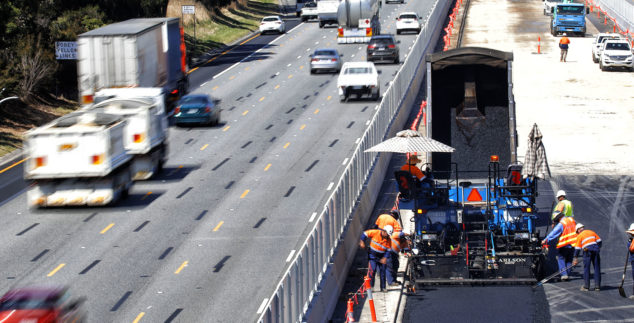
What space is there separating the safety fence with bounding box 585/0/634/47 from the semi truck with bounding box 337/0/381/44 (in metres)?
17.9

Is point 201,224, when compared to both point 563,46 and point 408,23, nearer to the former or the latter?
point 563,46

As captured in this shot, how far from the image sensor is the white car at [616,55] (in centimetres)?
6009

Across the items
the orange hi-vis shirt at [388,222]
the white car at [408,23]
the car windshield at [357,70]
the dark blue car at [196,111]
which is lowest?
the dark blue car at [196,111]

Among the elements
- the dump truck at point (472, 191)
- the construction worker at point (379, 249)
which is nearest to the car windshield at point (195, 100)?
the dump truck at point (472, 191)

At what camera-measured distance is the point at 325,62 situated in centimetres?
6000

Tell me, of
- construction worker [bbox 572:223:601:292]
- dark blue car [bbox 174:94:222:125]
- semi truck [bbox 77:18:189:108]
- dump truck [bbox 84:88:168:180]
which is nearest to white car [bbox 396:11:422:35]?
dark blue car [bbox 174:94:222:125]

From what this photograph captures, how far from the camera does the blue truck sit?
2987 inches

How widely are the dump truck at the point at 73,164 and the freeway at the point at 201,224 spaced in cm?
50

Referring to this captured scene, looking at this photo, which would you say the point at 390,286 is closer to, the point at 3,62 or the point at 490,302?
the point at 490,302

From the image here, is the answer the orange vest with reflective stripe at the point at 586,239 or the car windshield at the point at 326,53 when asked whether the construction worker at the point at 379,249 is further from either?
the car windshield at the point at 326,53

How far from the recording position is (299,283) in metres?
18.1

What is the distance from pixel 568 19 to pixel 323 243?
192ft

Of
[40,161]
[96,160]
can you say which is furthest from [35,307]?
[40,161]

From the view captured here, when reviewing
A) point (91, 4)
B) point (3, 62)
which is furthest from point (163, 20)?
point (91, 4)
